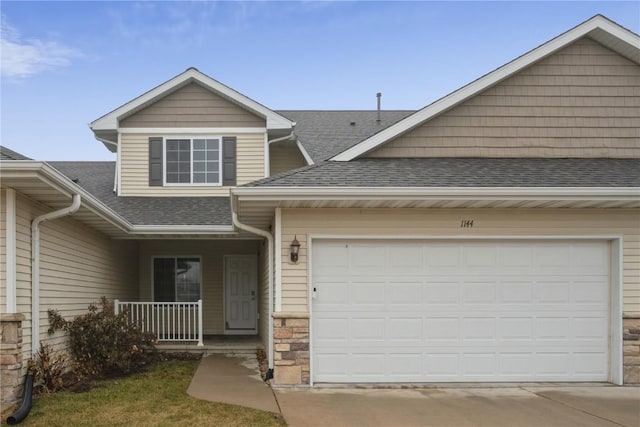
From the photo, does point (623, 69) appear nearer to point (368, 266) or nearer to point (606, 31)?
point (606, 31)

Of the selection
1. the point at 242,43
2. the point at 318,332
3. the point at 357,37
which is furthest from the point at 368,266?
the point at 242,43

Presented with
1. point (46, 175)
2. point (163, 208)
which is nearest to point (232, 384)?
point (46, 175)

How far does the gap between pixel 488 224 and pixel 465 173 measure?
82 cm

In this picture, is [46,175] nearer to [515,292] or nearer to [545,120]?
[515,292]

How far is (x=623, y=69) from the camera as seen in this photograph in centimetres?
862

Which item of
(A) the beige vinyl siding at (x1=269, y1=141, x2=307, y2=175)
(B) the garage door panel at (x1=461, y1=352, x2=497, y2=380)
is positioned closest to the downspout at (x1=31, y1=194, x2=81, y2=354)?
(B) the garage door panel at (x1=461, y1=352, x2=497, y2=380)

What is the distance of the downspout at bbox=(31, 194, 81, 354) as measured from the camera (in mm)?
6645

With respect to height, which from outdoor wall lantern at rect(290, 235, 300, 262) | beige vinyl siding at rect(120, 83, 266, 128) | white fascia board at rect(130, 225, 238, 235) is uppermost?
beige vinyl siding at rect(120, 83, 266, 128)

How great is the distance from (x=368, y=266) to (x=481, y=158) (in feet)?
9.05

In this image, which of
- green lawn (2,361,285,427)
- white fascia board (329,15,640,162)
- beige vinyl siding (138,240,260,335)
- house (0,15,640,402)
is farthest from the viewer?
beige vinyl siding (138,240,260,335)

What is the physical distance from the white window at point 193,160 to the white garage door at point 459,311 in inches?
228

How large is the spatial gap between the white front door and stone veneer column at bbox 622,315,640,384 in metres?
8.22

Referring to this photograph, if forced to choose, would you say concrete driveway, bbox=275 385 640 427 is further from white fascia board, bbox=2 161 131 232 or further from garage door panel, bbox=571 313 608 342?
white fascia board, bbox=2 161 131 232

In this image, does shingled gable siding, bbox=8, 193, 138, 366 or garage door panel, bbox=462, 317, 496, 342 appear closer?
shingled gable siding, bbox=8, 193, 138, 366
